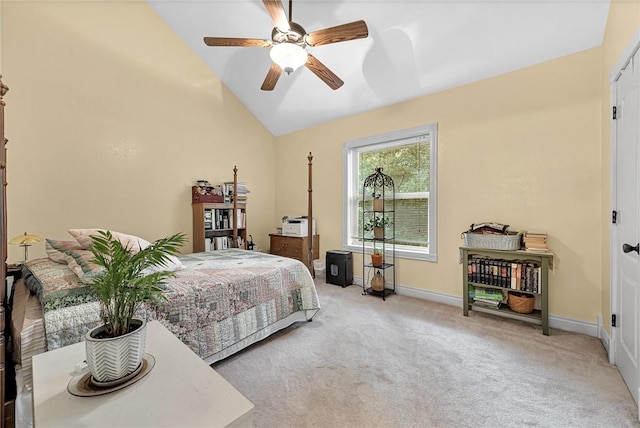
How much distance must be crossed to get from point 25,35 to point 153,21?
53.7 inches

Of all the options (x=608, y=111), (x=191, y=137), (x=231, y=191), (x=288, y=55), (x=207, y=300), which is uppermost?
(x=288, y=55)

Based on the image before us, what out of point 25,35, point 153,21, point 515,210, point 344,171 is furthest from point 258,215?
point 515,210

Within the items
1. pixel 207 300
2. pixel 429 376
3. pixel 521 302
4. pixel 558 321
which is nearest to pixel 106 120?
pixel 207 300

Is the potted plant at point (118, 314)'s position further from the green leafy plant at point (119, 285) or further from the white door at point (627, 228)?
the white door at point (627, 228)

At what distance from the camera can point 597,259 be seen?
246 centimetres

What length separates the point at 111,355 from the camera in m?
0.89

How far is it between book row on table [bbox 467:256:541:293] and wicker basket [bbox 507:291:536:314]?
0.11 m

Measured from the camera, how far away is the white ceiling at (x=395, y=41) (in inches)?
A: 95.5

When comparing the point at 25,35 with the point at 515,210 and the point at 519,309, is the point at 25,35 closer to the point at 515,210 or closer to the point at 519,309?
the point at 515,210

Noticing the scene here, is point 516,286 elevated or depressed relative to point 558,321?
elevated

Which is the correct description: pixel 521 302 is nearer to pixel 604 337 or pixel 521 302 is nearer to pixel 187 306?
pixel 604 337

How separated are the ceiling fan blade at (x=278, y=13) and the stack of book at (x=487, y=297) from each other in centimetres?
296

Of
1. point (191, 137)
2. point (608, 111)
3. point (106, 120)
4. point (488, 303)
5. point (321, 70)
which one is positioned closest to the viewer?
point (608, 111)

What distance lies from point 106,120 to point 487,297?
465cm
